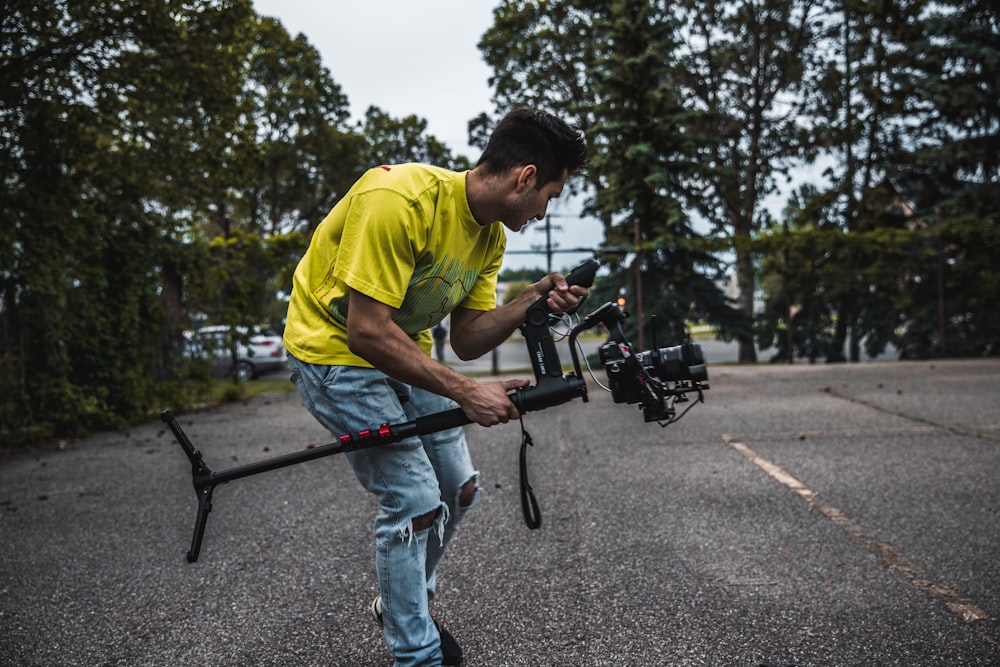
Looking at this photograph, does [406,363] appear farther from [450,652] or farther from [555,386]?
[450,652]

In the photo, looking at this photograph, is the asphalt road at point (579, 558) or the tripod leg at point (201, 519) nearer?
the tripod leg at point (201, 519)

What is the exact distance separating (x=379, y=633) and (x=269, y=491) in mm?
2746

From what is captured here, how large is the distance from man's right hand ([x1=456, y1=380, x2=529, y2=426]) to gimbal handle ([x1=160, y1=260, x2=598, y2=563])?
3 centimetres

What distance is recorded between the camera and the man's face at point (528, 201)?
230 cm

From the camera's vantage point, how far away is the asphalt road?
2.85m

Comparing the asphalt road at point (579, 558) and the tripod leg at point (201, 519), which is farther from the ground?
the tripod leg at point (201, 519)

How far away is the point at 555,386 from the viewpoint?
2.31 meters

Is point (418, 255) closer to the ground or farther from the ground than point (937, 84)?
closer to the ground

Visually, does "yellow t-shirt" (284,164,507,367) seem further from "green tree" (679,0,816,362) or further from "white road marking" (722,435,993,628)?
"green tree" (679,0,816,362)

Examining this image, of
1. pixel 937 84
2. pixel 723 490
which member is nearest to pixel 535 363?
pixel 723 490

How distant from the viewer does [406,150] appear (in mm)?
29562

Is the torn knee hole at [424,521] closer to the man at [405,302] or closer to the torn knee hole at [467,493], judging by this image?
the man at [405,302]

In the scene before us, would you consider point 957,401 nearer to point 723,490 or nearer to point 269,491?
point 723,490

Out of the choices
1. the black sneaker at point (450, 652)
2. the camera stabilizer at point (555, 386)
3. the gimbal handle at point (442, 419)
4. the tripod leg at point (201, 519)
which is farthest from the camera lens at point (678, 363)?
the tripod leg at point (201, 519)
